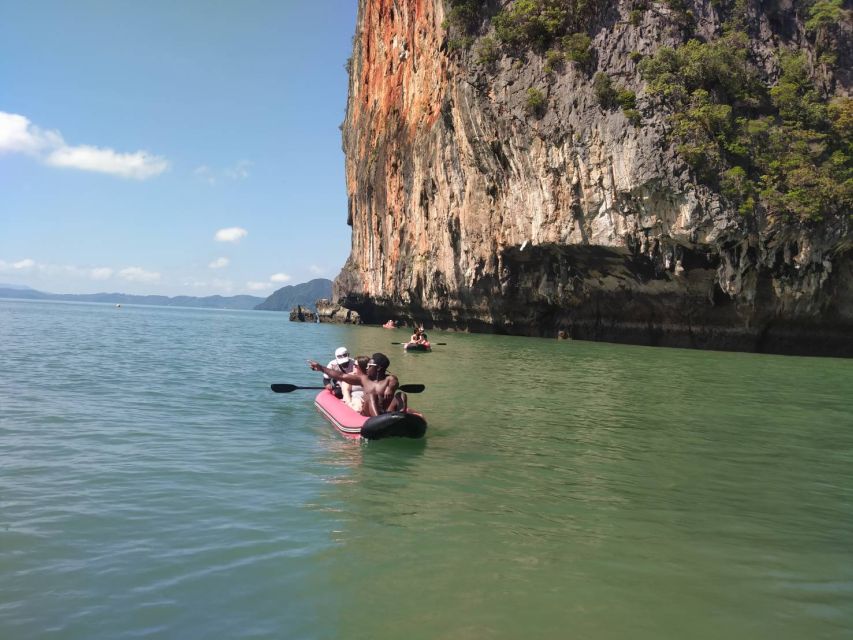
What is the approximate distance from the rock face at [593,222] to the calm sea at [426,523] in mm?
18639

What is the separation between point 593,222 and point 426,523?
28.3m

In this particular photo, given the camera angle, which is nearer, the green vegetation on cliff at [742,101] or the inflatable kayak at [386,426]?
the inflatable kayak at [386,426]

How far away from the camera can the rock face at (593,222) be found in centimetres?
3002

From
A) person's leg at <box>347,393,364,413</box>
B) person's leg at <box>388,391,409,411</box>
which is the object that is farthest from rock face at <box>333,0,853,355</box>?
person's leg at <box>388,391,409,411</box>

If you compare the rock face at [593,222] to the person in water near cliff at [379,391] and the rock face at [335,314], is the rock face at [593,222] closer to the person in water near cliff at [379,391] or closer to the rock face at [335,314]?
the rock face at [335,314]

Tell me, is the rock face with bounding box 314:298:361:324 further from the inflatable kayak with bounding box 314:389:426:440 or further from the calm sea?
the inflatable kayak with bounding box 314:389:426:440

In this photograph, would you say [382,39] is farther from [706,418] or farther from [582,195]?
[706,418]

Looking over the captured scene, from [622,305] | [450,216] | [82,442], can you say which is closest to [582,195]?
[622,305]

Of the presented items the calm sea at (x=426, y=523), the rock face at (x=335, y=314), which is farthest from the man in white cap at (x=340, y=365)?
the rock face at (x=335, y=314)

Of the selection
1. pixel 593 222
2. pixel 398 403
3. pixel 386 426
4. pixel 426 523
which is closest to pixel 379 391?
pixel 398 403

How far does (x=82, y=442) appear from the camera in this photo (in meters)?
9.24

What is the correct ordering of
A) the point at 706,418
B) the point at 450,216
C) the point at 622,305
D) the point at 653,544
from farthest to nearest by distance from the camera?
the point at 450,216 → the point at 622,305 → the point at 706,418 → the point at 653,544

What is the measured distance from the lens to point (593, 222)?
3241cm

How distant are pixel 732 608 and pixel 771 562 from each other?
110 cm
